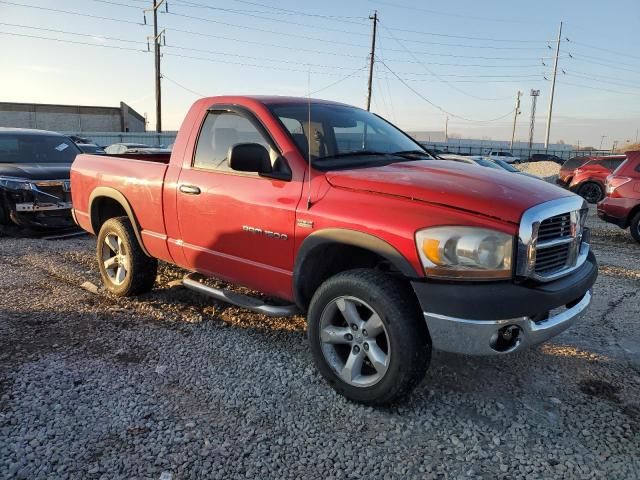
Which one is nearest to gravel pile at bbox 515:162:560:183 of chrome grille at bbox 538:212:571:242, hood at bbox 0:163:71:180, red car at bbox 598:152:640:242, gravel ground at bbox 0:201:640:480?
red car at bbox 598:152:640:242

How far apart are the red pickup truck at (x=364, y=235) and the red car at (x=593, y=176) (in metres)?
13.1

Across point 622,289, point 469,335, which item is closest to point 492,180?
point 469,335

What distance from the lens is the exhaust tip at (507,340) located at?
275 centimetres

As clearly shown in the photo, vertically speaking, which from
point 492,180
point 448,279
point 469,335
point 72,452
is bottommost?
point 72,452

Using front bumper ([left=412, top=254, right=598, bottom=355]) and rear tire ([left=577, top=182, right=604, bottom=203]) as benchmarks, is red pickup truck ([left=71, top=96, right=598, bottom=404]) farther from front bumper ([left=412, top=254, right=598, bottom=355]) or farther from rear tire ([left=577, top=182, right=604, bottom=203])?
rear tire ([left=577, top=182, right=604, bottom=203])

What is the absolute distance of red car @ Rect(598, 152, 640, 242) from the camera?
905 centimetres

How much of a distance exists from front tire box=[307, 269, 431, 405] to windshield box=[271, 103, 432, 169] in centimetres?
95

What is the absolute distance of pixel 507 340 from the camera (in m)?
2.79

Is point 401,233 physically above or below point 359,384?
above

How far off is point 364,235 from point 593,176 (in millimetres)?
14826

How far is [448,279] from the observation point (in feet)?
9.04

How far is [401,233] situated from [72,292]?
3.88m

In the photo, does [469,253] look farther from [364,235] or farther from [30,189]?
[30,189]

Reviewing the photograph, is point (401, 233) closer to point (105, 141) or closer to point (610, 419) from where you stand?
point (610, 419)
